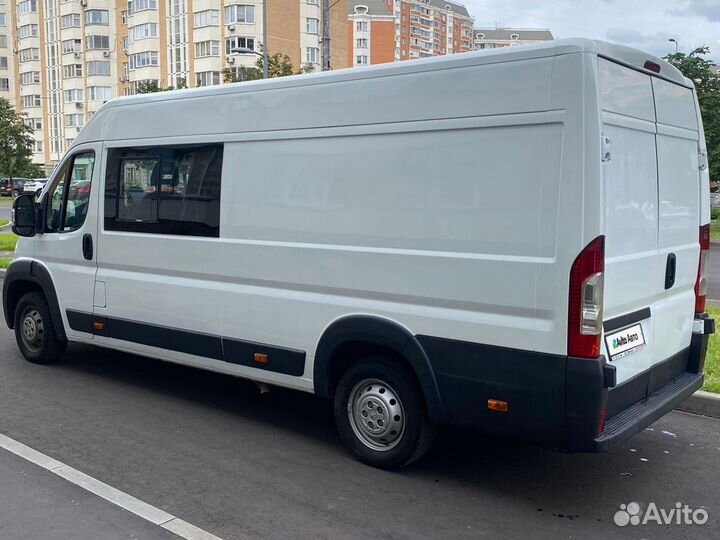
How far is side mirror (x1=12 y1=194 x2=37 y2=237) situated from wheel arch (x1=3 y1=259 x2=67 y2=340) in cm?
30

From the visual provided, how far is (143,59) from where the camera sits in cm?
7288

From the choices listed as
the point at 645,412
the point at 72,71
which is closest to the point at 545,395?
the point at 645,412

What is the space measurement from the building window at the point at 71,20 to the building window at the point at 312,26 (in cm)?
2543

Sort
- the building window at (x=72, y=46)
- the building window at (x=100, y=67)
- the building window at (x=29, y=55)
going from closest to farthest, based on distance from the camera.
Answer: the building window at (x=100, y=67) < the building window at (x=72, y=46) < the building window at (x=29, y=55)

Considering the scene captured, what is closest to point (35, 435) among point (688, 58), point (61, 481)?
point (61, 481)

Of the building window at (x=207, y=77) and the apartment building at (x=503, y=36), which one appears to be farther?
the apartment building at (x=503, y=36)

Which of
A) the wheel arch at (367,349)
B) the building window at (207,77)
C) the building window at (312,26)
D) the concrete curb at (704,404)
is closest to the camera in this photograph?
the wheel arch at (367,349)

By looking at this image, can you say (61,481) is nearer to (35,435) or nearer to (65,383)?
(35,435)

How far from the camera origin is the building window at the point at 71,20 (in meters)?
78.1

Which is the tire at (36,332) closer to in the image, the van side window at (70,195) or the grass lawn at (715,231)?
the van side window at (70,195)

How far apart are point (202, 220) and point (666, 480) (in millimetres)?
3835

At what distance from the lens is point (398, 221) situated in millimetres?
4766

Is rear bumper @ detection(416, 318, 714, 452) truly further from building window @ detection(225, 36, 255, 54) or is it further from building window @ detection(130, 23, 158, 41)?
building window @ detection(130, 23, 158, 41)

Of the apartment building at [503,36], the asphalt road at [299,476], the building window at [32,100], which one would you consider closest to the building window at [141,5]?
the building window at [32,100]
